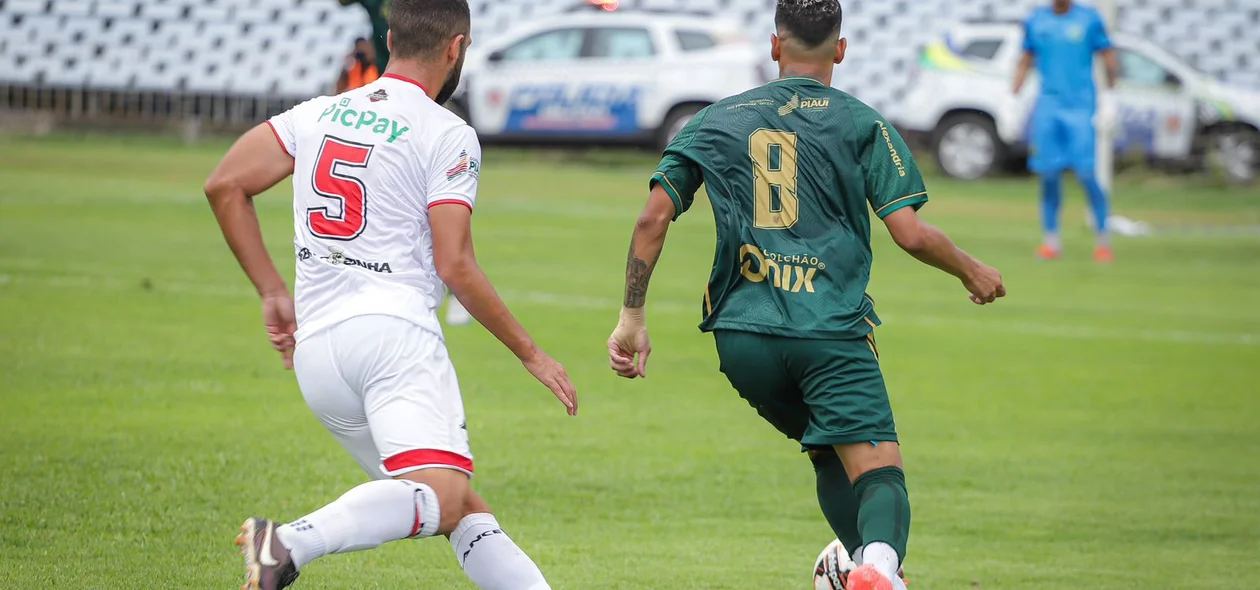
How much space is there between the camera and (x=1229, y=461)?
296 inches

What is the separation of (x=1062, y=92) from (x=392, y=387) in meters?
12.8

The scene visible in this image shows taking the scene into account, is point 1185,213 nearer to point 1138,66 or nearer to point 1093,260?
point 1138,66

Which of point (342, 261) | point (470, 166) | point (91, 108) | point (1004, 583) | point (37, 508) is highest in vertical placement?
point (470, 166)

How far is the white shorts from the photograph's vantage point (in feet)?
12.5

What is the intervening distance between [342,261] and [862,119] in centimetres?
146

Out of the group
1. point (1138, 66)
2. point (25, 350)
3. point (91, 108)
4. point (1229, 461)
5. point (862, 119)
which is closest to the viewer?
point (862, 119)

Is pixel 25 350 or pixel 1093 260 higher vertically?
pixel 25 350

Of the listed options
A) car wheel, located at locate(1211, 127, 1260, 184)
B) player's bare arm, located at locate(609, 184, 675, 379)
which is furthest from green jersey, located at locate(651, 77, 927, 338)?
car wheel, located at locate(1211, 127, 1260, 184)

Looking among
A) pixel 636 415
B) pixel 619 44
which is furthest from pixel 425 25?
pixel 619 44

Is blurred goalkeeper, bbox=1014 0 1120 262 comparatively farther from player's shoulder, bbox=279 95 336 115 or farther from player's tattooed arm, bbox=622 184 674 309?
player's shoulder, bbox=279 95 336 115

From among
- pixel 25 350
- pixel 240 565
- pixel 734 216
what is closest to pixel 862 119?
pixel 734 216

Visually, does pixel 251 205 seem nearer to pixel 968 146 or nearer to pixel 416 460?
pixel 416 460

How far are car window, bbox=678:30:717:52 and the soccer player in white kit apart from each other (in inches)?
807

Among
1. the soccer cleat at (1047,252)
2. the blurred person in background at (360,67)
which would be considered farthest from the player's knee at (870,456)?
the soccer cleat at (1047,252)
